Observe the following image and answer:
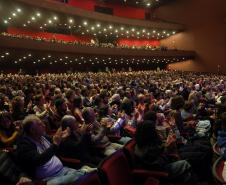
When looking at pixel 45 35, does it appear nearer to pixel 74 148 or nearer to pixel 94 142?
pixel 94 142

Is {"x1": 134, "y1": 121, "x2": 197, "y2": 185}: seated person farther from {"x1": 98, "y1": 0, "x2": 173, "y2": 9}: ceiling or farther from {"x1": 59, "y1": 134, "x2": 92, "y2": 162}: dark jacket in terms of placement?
{"x1": 98, "y1": 0, "x2": 173, "y2": 9}: ceiling

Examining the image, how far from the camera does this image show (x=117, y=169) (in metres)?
3.14

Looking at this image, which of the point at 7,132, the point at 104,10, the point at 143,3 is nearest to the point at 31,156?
the point at 7,132

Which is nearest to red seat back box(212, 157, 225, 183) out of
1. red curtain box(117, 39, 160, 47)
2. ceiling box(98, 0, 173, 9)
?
ceiling box(98, 0, 173, 9)

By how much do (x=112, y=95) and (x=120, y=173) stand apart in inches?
256

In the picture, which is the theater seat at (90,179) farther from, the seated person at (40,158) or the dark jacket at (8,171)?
the dark jacket at (8,171)

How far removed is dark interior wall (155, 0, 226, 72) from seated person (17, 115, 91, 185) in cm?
3318

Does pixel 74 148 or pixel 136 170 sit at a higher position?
pixel 74 148

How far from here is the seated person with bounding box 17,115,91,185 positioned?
3.36 metres

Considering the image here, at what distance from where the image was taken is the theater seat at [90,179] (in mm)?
2540

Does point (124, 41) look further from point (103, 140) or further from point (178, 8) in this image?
point (103, 140)

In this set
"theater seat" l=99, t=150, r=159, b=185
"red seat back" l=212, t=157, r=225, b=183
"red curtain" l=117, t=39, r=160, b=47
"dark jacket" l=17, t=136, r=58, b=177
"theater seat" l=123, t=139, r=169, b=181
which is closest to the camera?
"theater seat" l=99, t=150, r=159, b=185

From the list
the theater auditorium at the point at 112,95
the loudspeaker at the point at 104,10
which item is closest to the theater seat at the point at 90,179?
the theater auditorium at the point at 112,95

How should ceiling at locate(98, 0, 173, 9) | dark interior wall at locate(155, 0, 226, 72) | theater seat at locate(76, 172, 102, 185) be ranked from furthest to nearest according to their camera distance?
ceiling at locate(98, 0, 173, 9) → dark interior wall at locate(155, 0, 226, 72) → theater seat at locate(76, 172, 102, 185)
